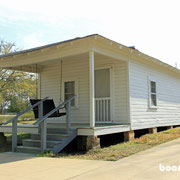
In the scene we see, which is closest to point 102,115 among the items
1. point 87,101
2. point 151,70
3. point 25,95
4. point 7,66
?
point 87,101

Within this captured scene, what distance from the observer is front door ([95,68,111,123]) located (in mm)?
9094

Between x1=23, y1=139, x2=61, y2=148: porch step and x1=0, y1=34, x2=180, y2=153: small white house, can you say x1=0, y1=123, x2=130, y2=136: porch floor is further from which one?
x1=23, y1=139, x2=61, y2=148: porch step

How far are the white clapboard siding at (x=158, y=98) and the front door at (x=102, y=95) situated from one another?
34.1 inches

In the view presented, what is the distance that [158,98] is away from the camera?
11.2m

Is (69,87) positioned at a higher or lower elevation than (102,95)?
higher

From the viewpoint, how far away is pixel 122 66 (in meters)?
8.98

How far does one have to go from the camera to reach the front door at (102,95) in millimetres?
9094

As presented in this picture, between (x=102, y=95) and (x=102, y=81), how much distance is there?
52 cm

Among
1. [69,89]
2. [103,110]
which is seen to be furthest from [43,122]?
[69,89]

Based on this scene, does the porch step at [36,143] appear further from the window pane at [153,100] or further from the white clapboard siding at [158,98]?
the window pane at [153,100]

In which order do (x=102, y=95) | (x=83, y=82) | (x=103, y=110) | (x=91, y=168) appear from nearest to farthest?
(x=91, y=168) < (x=103, y=110) < (x=102, y=95) < (x=83, y=82)

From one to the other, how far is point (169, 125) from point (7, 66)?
7.97 meters

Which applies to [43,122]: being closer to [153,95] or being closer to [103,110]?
[103,110]

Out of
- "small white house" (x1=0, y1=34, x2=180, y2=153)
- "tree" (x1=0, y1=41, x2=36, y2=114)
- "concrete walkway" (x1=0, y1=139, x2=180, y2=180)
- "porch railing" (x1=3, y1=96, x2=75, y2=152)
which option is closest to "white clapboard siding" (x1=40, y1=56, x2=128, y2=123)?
"small white house" (x1=0, y1=34, x2=180, y2=153)
